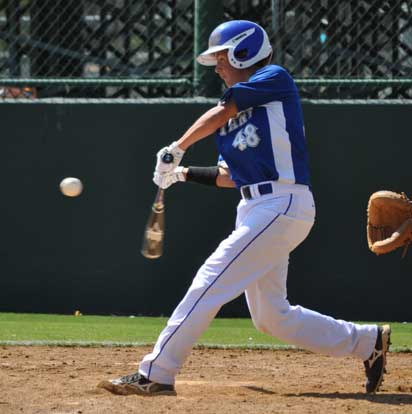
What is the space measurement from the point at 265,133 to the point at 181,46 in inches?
198

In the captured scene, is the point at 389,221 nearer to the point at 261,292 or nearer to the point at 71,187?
the point at 261,292

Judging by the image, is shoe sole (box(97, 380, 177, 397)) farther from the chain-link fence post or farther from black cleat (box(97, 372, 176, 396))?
the chain-link fence post

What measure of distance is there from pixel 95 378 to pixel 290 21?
4.77 meters

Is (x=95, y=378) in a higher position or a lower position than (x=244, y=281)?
lower

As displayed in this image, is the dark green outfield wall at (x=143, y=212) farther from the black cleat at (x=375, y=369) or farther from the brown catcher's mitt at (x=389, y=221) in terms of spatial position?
the black cleat at (x=375, y=369)

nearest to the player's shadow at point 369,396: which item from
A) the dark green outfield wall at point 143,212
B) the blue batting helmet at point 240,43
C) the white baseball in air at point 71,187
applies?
the blue batting helmet at point 240,43

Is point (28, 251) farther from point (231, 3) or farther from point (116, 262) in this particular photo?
point (231, 3)

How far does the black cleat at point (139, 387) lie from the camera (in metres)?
5.05

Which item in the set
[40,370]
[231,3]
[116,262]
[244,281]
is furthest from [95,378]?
[231,3]

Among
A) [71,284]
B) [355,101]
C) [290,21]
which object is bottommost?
[71,284]

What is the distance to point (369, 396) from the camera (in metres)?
5.33

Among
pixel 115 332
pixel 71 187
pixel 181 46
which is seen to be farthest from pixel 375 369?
pixel 181 46

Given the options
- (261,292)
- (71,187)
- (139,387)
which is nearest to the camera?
(139,387)

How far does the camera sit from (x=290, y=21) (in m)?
9.57
